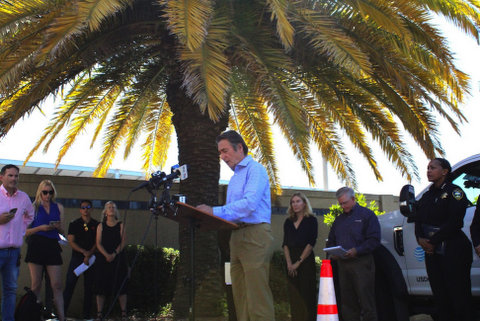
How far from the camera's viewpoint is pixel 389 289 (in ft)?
24.7

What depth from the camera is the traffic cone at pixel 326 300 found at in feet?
16.5

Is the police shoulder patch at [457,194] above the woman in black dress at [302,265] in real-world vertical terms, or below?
above

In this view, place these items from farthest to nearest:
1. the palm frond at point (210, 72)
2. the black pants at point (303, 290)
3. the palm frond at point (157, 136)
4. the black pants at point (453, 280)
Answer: the palm frond at point (157, 136)
the black pants at point (303, 290)
the palm frond at point (210, 72)
the black pants at point (453, 280)

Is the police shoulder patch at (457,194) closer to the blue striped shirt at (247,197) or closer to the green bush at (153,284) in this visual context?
the blue striped shirt at (247,197)

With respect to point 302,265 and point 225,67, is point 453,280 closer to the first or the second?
point 302,265

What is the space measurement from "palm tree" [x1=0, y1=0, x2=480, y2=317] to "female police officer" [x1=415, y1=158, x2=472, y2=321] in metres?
2.34

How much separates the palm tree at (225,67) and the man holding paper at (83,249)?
1489 millimetres

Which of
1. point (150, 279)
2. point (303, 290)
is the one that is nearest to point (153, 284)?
point (150, 279)

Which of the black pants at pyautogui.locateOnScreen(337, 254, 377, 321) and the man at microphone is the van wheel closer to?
the black pants at pyautogui.locateOnScreen(337, 254, 377, 321)

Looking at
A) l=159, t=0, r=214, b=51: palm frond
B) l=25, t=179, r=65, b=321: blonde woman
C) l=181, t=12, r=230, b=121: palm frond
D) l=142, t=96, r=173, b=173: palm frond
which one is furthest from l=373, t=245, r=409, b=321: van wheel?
l=142, t=96, r=173, b=173: palm frond

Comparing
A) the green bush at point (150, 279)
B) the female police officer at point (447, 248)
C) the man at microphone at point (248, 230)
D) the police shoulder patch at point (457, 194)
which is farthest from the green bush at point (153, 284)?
the man at microphone at point (248, 230)

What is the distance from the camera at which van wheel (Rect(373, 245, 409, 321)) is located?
23.1ft

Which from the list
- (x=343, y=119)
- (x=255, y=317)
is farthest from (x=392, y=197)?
(x=255, y=317)

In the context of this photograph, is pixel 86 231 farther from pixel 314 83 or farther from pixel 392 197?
pixel 392 197
